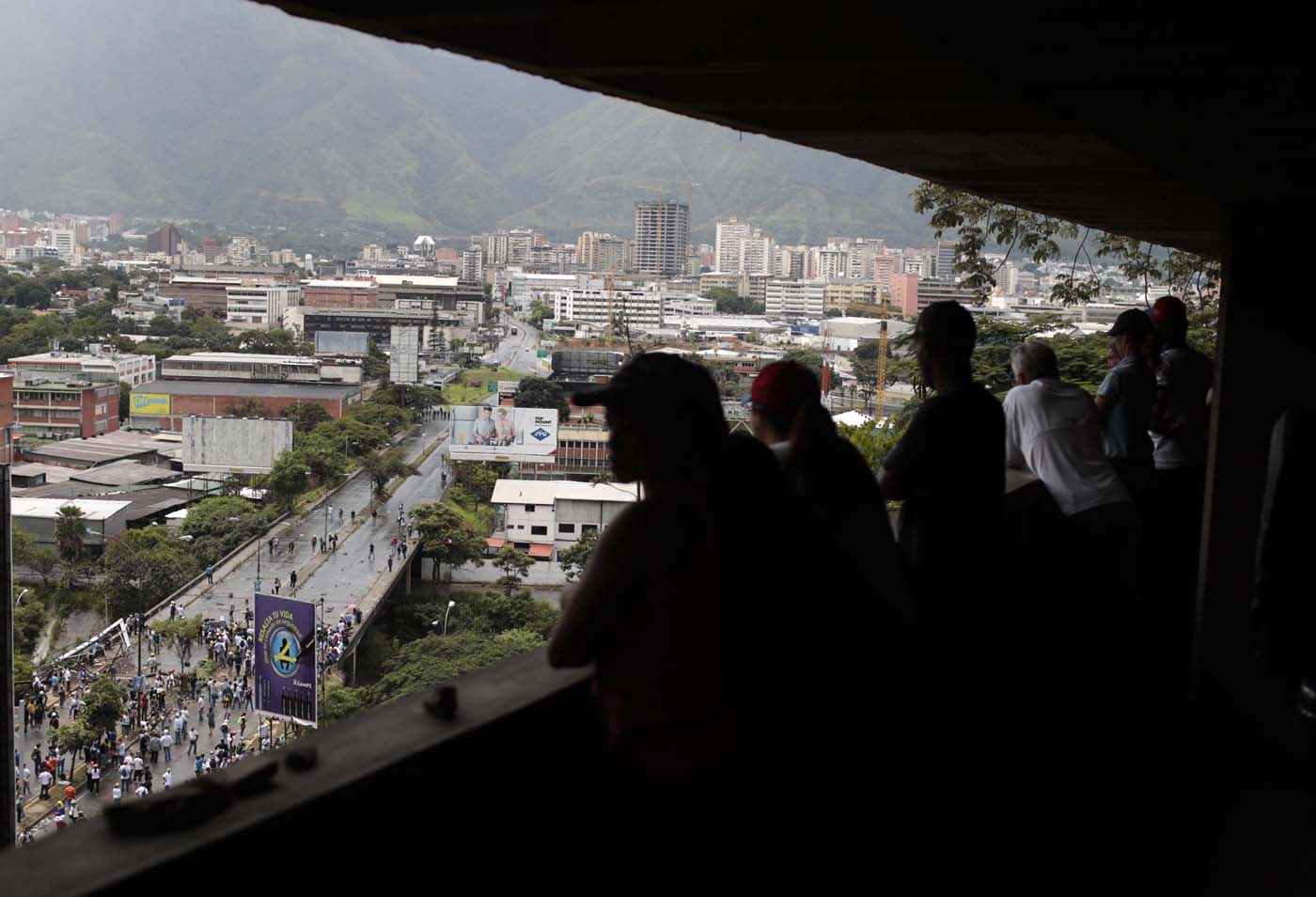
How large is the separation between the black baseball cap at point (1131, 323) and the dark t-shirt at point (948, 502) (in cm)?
133

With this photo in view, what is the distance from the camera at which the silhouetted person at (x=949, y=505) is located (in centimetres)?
201

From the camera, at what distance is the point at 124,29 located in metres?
169

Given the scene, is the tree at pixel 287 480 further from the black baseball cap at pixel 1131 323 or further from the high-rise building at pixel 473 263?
the high-rise building at pixel 473 263

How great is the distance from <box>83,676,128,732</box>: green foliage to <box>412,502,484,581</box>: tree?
1233 cm

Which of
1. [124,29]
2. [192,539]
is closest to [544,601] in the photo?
[192,539]

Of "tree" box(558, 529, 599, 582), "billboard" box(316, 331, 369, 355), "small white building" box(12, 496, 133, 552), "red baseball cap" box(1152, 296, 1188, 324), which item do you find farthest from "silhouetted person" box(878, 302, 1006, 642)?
"billboard" box(316, 331, 369, 355)

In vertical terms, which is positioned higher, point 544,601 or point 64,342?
point 64,342

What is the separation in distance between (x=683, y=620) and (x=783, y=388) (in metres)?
0.66

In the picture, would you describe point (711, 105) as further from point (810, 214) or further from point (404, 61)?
point (404, 61)

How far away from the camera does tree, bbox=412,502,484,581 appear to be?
1436 inches

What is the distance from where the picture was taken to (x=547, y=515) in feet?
127

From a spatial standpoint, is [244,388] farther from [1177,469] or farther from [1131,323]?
[1131,323]

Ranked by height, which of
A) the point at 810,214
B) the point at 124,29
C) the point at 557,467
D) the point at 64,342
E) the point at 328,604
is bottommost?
the point at 328,604

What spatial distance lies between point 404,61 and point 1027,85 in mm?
193983
